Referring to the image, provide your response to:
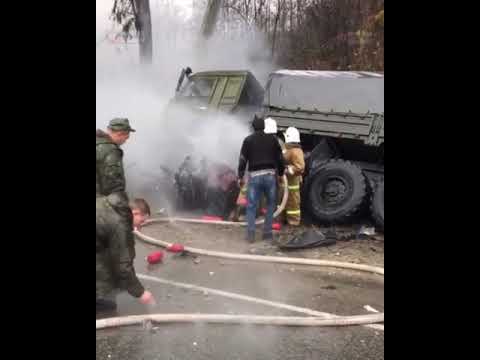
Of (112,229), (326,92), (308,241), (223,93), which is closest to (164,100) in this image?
(223,93)

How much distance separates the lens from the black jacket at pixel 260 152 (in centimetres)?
706

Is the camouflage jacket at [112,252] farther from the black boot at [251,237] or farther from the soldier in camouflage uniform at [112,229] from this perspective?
the black boot at [251,237]

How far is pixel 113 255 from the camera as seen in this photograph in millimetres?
4043

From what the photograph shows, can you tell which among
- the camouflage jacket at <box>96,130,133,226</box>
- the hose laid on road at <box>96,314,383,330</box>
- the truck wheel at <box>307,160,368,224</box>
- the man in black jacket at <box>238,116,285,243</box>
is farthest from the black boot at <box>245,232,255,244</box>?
the camouflage jacket at <box>96,130,133,226</box>

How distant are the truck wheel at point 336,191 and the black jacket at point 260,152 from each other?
4.40ft

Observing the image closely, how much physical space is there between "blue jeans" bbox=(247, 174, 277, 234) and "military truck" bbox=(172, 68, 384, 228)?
3.94ft

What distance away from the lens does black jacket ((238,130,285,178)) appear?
7061mm

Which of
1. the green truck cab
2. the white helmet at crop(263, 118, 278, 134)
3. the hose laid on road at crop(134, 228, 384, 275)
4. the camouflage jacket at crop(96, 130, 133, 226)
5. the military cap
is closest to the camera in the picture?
the camouflage jacket at crop(96, 130, 133, 226)

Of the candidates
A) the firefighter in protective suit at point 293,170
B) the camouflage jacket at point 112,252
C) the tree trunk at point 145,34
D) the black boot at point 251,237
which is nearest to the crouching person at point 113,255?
the camouflage jacket at point 112,252

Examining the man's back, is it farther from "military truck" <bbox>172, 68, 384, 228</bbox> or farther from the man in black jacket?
"military truck" <bbox>172, 68, 384, 228</bbox>

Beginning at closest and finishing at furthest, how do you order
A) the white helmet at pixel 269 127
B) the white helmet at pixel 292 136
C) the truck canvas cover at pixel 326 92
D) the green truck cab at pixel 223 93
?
the white helmet at pixel 269 127, the white helmet at pixel 292 136, the truck canvas cover at pixel 326 92, the green truck cab at pixel 223 93

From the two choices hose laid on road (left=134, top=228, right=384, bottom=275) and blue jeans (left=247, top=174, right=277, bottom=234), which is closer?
hose laid on road (left=134, top=228, right=384, bottom=275)
